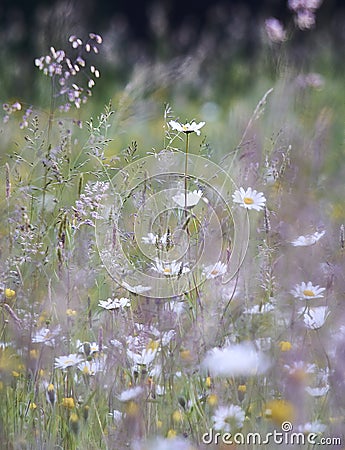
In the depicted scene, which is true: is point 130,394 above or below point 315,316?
below

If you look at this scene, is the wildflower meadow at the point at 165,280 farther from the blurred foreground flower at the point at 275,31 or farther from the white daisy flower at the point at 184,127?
the blurred foreground flower at the point at 275,31

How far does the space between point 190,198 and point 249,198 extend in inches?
4.2

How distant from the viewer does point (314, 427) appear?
1121 mm

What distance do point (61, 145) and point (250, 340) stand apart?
493 millimetres

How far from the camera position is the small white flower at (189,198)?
128 cm

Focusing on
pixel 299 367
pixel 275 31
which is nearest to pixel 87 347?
pixel 299 367

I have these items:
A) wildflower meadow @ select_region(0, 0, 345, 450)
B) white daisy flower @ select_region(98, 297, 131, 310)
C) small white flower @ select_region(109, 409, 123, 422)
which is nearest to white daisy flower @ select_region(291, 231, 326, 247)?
wildflower meadow @ select_region(0, 0, 345, 450)

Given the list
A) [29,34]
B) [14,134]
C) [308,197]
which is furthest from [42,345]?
[29,34]

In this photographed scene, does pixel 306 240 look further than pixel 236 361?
Yes

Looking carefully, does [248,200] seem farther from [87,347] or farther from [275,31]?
[275,31]

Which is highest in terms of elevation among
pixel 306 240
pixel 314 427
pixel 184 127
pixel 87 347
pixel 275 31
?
pixel 275 31

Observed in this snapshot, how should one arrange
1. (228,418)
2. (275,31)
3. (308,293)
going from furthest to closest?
(275,31)
(308,293)
(228,418)

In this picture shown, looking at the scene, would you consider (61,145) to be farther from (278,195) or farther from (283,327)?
(283,327)

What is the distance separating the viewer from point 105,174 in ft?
4.33
